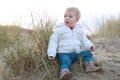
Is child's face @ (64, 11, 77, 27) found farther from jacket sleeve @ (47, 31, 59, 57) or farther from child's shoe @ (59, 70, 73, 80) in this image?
child's shoe @ (59, 70, 73, 80)

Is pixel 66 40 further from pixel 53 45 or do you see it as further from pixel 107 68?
A: pixel 107 68

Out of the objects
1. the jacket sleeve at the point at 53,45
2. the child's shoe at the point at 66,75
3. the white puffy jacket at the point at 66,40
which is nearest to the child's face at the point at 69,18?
the white puffy jacket at the point at 66,40

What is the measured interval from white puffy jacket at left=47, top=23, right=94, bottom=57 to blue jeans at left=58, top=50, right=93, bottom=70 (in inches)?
2.6

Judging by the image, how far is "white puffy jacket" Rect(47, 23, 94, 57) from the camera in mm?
7500

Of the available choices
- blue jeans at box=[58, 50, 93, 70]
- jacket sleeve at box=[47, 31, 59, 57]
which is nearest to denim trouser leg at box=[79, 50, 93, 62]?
blue jeans at box=[58, 50, 93, 70]

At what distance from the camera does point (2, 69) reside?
7.58 m

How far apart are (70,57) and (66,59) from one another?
141mm

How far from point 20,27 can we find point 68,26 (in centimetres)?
146

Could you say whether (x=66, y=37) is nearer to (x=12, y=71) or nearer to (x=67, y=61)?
(x=67, y=61)

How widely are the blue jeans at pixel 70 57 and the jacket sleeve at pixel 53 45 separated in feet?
0.60

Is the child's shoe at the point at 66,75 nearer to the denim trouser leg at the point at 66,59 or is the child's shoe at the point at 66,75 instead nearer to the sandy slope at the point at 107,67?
the denim trouser leg at the point at 66,59

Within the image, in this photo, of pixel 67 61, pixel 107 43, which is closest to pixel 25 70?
pixel 67 61

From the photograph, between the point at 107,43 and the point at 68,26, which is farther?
the point at 107,43

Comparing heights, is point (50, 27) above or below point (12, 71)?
above
